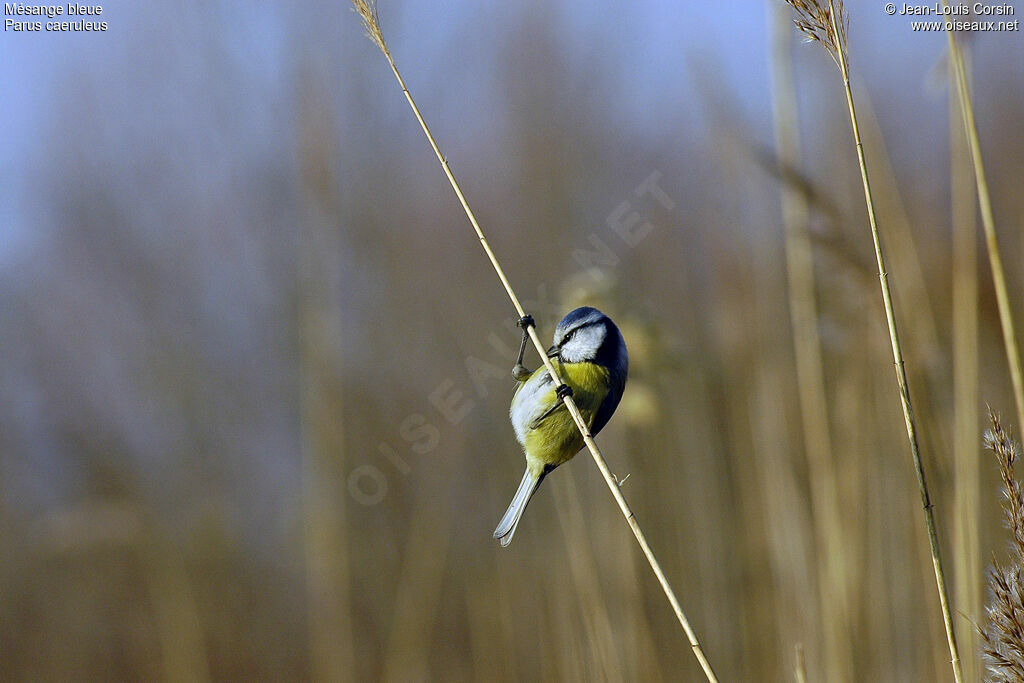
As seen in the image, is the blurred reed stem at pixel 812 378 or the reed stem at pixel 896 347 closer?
the reed stem at pixel 896 347

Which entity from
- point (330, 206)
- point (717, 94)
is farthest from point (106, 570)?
point (717, 94)

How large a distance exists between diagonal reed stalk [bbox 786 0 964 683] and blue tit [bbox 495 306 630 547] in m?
0.21

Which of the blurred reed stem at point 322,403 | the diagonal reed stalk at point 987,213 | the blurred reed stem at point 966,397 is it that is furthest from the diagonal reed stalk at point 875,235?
the blurred reed stem at point 322,403

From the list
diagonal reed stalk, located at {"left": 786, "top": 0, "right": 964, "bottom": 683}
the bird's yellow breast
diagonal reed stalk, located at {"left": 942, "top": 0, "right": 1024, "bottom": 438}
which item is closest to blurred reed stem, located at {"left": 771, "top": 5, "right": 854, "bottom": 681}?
diagonal reed stalk, located at {"left": 942, "top": 0, "right": 1024, "bottom": 438}

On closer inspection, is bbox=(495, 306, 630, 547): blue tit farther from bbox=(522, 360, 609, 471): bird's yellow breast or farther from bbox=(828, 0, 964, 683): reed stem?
bbox=(828, 0, 964, 683): reed stem

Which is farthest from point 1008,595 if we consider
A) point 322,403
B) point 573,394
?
point 322,403

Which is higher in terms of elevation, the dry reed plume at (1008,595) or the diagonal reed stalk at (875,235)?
the diagonal reed stalk at (875,235)

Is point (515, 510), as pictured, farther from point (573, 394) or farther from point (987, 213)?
point (987, 213)

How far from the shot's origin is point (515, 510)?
14.1 inches

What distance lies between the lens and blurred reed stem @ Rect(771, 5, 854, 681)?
3.70 ft

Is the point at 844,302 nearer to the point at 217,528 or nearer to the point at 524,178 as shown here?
the point at 524,178

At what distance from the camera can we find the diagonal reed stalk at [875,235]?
540 mm

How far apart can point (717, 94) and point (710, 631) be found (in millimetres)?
1039

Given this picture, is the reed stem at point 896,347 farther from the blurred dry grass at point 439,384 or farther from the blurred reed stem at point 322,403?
the blurred reed stem at point 322,403
